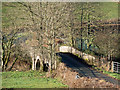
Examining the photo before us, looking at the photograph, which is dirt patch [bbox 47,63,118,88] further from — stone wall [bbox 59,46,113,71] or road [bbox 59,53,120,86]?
stone wall [bbox 59,46,113,71]

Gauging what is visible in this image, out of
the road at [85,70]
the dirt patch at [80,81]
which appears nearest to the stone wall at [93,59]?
the road at [85,70]

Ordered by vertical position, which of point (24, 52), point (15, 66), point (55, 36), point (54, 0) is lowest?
point (15, 66)

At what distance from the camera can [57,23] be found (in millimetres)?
20734

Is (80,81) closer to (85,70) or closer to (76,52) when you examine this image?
(85,70)

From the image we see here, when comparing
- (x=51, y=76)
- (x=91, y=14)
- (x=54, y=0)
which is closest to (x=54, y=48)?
(x=51, y=76)

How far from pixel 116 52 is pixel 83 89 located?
15.7m

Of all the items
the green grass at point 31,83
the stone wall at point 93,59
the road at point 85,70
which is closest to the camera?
the green grass at point 31,83

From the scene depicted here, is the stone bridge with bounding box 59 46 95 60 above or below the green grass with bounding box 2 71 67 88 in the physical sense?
above

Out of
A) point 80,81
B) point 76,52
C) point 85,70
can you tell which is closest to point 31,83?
point 80,81

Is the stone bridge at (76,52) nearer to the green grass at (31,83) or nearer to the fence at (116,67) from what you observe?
the fence at (116,67)

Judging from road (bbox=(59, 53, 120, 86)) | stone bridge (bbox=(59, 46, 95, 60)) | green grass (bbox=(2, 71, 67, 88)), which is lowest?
green grass (bbox=(2, 71, 67, 88))

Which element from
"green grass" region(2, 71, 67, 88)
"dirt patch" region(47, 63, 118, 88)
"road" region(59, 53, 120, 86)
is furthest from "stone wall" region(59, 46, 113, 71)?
"green grass" region(2, 71, 67, 88)

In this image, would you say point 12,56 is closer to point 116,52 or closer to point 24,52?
point 24,52

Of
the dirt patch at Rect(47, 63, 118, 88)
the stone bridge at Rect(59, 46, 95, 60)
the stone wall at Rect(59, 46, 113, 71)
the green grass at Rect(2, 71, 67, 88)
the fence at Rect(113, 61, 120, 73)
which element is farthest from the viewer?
the stone bridge at Rect(59, 46, 95, 60)
